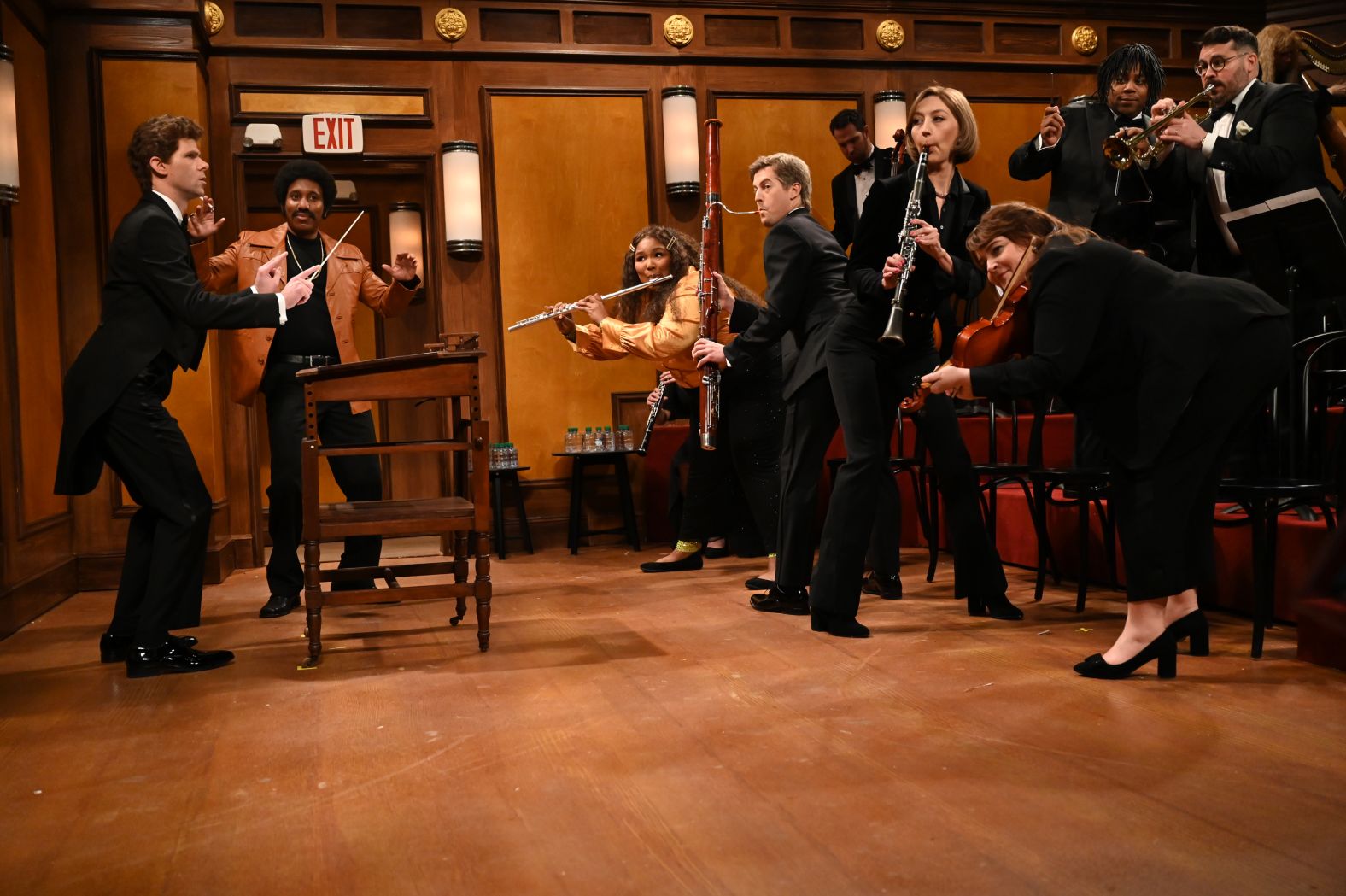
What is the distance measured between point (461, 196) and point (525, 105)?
677mm

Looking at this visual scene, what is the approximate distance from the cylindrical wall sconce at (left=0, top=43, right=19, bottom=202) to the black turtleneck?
1.02 metres

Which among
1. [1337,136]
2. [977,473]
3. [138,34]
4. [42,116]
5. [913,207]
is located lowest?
[977,473]

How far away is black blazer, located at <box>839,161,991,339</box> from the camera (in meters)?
3.56

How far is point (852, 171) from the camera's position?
20.5ft

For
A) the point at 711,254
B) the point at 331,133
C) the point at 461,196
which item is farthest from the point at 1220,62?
the point at 331,133

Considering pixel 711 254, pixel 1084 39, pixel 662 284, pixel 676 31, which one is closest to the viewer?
pixel 711 254

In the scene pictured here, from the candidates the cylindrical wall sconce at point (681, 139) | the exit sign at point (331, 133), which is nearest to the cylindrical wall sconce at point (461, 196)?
the exit sign at point (331, 133)

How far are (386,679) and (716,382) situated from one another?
197 centimetres

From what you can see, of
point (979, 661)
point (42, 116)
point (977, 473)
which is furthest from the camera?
point (42, 116)

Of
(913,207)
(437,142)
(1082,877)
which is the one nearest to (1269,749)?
(1082,877)

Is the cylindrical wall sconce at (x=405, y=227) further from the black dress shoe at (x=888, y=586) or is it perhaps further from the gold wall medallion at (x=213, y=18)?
the black dress shoe at (x=888, y=586)

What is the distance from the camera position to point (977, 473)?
4.32 meters

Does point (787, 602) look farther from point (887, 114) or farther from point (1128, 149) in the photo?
point (887, 114)

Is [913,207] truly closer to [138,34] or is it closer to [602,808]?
[602,808]
